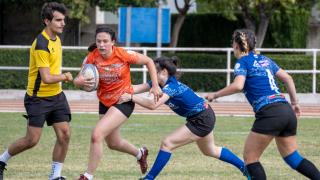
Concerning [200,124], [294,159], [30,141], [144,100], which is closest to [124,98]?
[144,100]

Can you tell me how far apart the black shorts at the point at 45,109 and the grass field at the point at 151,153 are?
86 cm

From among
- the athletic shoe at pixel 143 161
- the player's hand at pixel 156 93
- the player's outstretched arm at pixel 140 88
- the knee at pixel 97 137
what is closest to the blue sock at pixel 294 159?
the player's hand at pixel 156 93

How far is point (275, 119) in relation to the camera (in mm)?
9070

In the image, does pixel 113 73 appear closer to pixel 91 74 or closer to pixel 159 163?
pixel 91 74

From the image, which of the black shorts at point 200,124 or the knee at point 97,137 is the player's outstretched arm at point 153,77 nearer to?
the black shorts at point 200,124

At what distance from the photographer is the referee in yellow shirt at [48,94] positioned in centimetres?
1030

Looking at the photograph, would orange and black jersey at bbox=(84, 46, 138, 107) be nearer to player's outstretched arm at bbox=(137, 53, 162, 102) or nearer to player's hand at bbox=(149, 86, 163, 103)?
player's outstretched arm at bbox=(137, 53, 162, 102)

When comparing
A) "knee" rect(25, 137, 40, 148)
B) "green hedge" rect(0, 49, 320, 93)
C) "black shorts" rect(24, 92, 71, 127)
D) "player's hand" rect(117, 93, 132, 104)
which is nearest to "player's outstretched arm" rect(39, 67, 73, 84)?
"black shorts" rect(24, 92, 71, 127)

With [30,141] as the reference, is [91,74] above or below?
above

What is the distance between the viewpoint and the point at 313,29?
32.6 m

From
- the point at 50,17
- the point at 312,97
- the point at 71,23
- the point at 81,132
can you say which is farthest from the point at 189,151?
the point at 71,23

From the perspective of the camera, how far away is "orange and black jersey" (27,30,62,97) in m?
10.2

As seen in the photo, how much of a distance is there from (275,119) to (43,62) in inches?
108

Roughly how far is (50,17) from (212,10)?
23.5 meters
